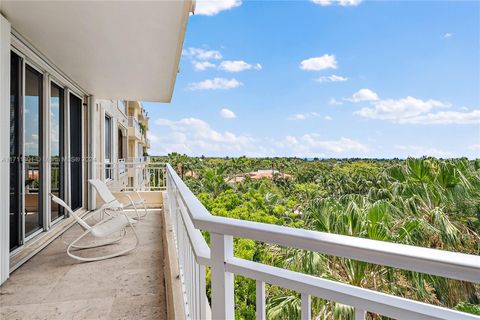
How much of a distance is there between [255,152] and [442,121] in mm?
21854

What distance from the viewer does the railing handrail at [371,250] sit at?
0.58 metres

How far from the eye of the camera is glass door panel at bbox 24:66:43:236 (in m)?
3.72

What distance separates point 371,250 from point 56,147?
521cm

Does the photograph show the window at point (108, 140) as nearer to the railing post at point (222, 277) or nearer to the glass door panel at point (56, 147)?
the glass door panel at point (56, 147)

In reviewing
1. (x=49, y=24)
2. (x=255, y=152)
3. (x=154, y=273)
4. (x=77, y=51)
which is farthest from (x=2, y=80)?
(x=255, y=152)

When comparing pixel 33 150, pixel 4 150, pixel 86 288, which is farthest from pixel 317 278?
pixel 33 150

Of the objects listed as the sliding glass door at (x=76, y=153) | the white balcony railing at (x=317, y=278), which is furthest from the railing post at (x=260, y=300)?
the sliding glass door at (x=76, y=153)

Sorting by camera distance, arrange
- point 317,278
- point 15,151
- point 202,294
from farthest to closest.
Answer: point 15,151 < point 202,294 < point 317,278

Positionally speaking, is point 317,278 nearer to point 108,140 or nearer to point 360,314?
point 360,314

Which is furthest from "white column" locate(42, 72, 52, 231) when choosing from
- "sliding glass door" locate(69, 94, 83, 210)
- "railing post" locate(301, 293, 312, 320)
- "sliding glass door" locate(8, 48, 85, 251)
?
"railing post" locate(301, 293, 312, 320)

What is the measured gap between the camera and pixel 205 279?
1.21 meters

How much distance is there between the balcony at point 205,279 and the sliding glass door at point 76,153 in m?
2.84

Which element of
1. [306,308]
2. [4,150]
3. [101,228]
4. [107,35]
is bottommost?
[101,228]

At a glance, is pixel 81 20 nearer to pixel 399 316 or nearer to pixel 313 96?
pixel 399 316
